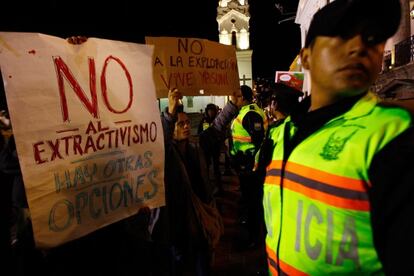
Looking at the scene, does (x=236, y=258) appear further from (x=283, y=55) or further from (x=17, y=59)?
(x=283, y=55)

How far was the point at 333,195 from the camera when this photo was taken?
1.29 metres

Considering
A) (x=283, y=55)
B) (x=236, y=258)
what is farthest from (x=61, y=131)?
(x=283, y=55)

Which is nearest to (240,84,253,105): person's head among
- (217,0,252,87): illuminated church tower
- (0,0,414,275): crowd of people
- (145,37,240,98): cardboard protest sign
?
(145,37,240,98): cardboard protest sign

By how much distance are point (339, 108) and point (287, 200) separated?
1.46 feet

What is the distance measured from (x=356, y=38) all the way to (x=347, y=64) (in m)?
0.10

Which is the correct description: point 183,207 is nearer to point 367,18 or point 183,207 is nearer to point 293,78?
point 367,18

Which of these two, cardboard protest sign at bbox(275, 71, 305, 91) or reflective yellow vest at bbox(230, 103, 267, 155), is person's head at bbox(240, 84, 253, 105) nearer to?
reflective yellow vest at bbox(230, 103, 267, 155)

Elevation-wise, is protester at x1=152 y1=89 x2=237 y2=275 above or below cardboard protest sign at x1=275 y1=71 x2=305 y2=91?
below

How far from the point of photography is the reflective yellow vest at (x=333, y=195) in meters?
1.22

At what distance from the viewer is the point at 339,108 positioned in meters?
1.47

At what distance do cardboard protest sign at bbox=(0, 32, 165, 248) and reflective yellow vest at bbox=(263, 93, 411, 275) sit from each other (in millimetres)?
1266

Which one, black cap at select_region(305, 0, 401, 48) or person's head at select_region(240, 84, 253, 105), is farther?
person's head at select_region(240, 84, 253, 105)

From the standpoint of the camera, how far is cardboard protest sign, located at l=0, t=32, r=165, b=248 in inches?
78.0

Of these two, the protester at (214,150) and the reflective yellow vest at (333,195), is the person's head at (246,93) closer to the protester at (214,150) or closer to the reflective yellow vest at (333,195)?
the protester at (214,150)
